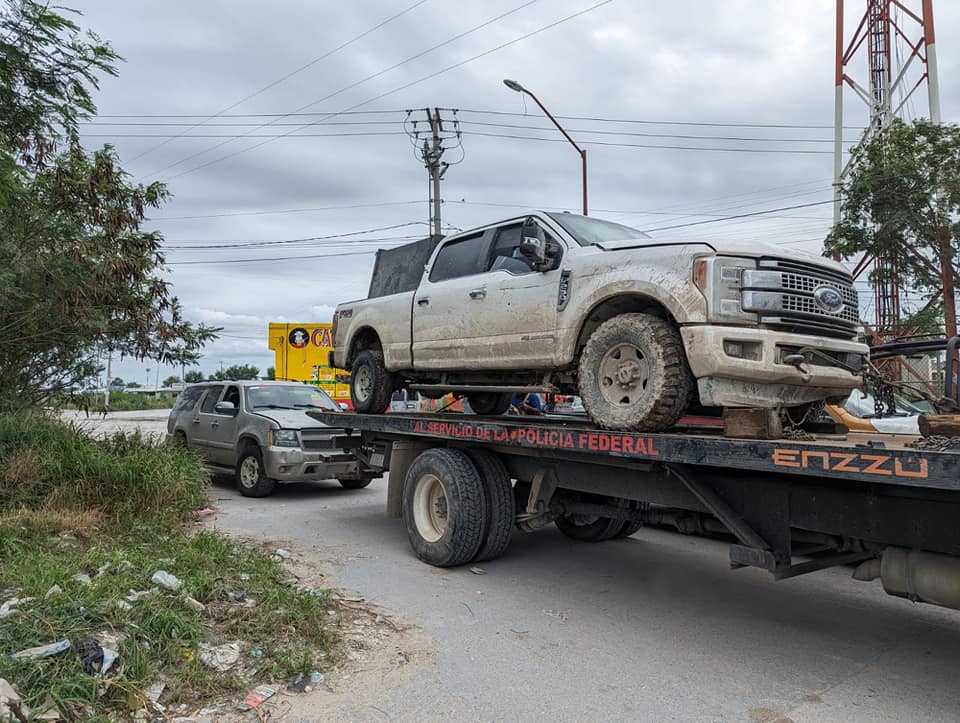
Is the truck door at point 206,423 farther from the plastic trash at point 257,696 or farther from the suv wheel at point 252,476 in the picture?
the plastic trash at point 257,696

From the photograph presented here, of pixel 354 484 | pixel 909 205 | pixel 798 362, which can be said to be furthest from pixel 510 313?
pixel 909 205

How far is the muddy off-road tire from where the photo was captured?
4648mm

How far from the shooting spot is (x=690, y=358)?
455 centimetres

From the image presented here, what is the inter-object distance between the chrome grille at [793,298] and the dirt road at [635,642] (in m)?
2.02

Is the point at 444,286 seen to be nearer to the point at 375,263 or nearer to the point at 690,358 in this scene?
the point at 375,263

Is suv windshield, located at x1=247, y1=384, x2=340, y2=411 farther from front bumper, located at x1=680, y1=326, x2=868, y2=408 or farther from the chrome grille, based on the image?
the chrome grille

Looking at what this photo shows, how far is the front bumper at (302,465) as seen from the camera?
33.2 ft

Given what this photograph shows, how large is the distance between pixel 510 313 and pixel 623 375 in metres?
1.42

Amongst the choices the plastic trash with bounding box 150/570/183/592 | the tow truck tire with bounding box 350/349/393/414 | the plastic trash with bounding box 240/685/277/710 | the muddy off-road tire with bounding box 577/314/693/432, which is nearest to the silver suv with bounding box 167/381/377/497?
the tow truck tire with bounding box 350/349/393/414

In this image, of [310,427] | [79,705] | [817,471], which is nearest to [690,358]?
[817,471]

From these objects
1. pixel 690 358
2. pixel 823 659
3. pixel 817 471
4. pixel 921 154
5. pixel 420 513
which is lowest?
pixel 823 659

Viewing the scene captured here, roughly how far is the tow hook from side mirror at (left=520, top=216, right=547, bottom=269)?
204 cm

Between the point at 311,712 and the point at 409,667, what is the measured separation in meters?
0.74

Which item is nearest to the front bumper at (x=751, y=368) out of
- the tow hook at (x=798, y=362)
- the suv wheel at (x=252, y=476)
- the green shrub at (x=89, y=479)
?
the tow hook at (x=798, y=362)
